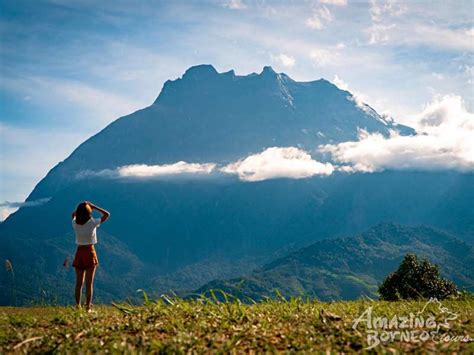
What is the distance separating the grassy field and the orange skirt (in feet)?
16.1

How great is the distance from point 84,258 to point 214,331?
27.2ft

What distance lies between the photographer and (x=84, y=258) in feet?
50.3

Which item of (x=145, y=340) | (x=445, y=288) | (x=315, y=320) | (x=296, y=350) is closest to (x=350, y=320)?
(x=315, y=320)

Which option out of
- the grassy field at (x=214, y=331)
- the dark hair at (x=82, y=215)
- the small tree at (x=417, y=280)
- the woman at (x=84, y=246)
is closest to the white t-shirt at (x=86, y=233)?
the woman at (x=84, y=246)

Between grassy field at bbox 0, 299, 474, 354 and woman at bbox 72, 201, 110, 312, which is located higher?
woman at bbox 72, 201, 110, 312

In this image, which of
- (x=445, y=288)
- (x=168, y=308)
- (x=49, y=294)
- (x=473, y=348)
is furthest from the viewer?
(x=445, y=288)

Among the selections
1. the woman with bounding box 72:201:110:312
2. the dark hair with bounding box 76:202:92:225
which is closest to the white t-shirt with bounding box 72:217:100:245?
the woman with bounding box 72:201:110:312

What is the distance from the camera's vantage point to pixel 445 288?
215ft

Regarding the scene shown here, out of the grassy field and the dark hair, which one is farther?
the dark hair

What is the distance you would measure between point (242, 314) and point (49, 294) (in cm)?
1072

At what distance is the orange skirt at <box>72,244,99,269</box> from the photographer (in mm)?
15276

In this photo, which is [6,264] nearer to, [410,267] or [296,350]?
[296,350]

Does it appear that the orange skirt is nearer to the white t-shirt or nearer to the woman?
the woman

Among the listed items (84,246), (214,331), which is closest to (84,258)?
(84,246)
